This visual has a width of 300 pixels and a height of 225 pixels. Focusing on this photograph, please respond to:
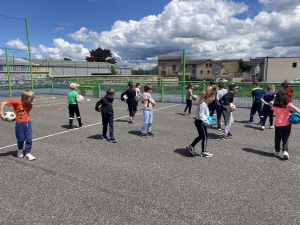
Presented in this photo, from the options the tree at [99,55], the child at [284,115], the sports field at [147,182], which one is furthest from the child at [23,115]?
the tree at [99,55]

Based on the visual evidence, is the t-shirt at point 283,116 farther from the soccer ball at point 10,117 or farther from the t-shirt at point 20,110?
the soccer ball at point 10,117

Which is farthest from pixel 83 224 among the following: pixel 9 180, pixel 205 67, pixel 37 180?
pixel 205 67

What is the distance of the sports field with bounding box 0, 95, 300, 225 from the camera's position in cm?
308

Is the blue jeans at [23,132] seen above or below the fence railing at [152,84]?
below

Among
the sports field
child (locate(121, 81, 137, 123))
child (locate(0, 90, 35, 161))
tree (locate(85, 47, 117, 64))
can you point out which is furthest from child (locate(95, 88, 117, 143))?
tree (locate(85, 47, 117, 64))

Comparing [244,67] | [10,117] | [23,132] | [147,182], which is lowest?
[147,182]

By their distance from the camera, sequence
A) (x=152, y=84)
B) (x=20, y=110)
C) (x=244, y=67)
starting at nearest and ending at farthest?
(x=20, y=110)
(x=152, y=84)
(x=244, y=67)

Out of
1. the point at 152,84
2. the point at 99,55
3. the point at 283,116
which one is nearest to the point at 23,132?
the point at 283,116

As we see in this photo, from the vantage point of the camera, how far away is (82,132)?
748 cm

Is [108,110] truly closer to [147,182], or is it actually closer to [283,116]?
[147,182]

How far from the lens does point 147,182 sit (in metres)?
4.00

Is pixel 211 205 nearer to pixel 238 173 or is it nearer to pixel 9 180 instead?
pixel 238 173

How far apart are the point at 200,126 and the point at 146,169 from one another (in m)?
1.53

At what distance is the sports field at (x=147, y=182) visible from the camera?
121 inches
